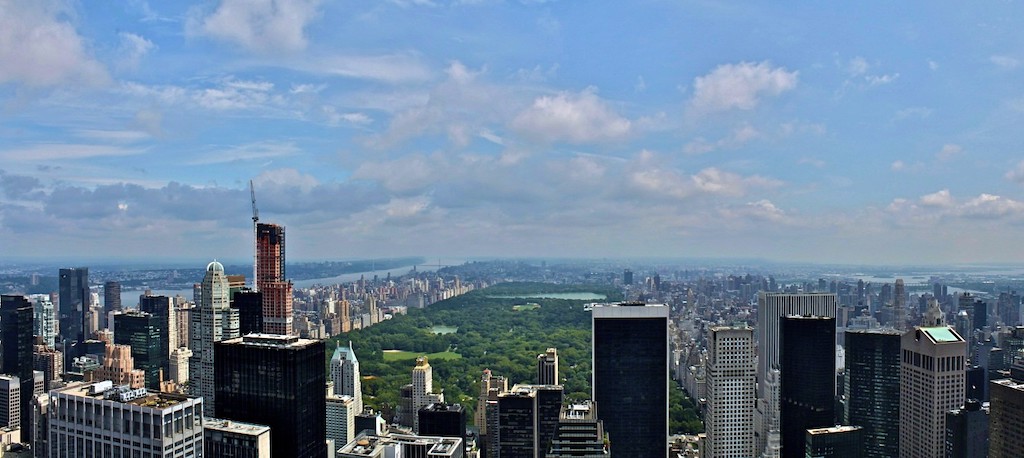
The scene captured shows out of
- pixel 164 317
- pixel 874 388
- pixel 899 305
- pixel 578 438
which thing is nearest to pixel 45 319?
pixel 164 317

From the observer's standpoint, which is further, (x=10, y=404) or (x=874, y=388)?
(x=10, y=404)

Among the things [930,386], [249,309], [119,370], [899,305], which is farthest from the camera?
[119,370]

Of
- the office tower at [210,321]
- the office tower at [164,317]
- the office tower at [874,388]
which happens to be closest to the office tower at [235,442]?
the office tower at [210,321]

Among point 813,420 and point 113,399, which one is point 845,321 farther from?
point 113,399

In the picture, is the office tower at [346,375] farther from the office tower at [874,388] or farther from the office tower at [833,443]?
the office tower at [874,388]

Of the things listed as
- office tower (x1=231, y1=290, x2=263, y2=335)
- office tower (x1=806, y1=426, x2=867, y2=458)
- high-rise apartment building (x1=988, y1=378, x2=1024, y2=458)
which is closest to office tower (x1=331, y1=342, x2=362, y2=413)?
office tower (x1=231, y1=290, x2=263, y2=335)

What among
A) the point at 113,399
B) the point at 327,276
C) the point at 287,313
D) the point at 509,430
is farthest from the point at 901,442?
the point at 327,276

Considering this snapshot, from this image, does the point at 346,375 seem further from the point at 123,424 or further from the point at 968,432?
the point at 968,432
